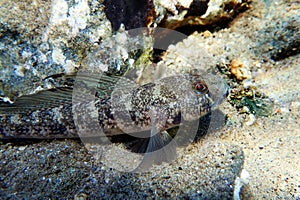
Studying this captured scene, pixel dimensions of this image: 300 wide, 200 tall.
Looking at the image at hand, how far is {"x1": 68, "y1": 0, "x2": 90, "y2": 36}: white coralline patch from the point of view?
122 inches

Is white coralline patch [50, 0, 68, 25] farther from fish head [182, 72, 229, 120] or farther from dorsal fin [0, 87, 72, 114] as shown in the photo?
fish head [182, 72, 229, 120]

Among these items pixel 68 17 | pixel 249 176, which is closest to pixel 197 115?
pixel 249 176

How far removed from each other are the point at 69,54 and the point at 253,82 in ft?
8.94

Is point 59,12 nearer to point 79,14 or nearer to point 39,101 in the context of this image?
point 79,14

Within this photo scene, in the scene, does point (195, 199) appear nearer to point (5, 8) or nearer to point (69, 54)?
point (69, 54)

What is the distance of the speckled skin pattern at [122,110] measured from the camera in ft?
10.4

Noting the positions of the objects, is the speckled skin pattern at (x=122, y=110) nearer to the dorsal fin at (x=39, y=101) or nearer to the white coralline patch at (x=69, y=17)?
the dorsal fin at (x=39, y=101)

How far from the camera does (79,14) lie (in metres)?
3.10

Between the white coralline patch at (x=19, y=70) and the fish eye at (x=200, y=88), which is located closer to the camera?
the fish eye at (x=200, y=88)

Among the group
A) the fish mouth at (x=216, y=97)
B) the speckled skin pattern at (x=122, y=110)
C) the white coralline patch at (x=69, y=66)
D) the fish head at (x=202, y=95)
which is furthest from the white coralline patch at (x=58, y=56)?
the fish mouth at (x=216, y=97)

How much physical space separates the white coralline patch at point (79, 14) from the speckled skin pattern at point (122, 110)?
1.02m

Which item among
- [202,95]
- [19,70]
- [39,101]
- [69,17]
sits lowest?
[39,101]

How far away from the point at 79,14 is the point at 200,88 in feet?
5.97

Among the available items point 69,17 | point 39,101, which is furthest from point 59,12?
point 39,101
